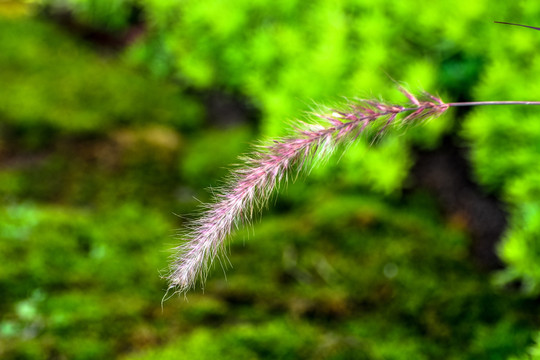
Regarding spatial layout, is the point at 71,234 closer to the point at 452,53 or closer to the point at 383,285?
the point at 383,285

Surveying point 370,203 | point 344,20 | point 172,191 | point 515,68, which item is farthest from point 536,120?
point 172,191

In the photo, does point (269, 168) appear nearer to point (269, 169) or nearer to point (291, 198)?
point (269, 169)

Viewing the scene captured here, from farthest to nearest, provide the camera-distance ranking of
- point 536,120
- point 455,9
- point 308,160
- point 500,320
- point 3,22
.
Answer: point 3,22 → point 455,9 → point 536,120 → point 500,320 → point 308,160

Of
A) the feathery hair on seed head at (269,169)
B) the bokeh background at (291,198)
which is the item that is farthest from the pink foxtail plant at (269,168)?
the bokeh background at (291,198)

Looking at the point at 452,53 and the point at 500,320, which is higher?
the point at 452,53

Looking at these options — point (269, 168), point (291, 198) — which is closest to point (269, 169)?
point (269, 168)

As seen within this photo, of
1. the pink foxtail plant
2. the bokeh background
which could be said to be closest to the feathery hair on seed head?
the pink foxtail plant

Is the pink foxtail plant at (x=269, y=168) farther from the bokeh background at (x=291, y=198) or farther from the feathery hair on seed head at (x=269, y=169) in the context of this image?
the bokeh background at (x=291, y=198)

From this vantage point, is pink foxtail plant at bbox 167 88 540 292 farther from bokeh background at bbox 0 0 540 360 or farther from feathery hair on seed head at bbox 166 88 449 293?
bokeh background at bbox 0 0 540 360
